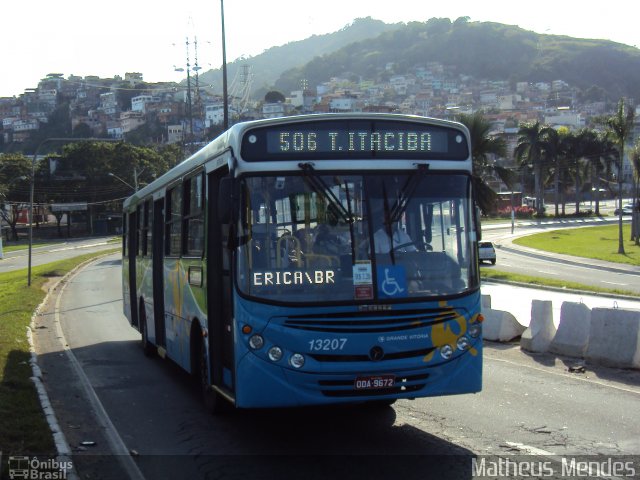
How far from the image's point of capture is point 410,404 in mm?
9984

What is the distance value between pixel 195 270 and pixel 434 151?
3.16 metres

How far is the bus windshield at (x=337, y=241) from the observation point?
7648 mm

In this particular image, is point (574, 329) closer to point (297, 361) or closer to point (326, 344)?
point (326, 344)

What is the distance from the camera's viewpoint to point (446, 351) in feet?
25.9

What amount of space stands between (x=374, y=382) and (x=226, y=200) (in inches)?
83.8

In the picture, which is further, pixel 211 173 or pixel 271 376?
pixel 211 173

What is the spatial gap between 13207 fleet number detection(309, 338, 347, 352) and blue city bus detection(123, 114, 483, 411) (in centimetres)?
1

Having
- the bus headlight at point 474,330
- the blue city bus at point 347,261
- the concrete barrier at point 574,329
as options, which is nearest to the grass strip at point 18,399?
the blue city bus at point 347,261

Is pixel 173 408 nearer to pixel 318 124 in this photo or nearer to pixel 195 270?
pixel 195 270

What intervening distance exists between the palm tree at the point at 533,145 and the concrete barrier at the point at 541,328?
82.2m

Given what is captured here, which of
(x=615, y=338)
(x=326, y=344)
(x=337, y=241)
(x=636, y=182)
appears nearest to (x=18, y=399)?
(x=326, y=344)

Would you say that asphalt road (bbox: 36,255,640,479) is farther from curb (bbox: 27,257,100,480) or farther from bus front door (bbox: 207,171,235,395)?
bus front door (bbox: 207,171,235,395)

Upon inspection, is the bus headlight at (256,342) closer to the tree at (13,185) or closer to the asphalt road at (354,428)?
the asphalt road at (354,428)

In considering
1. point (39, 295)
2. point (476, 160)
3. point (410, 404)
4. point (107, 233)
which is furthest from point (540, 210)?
point (410, 404)
